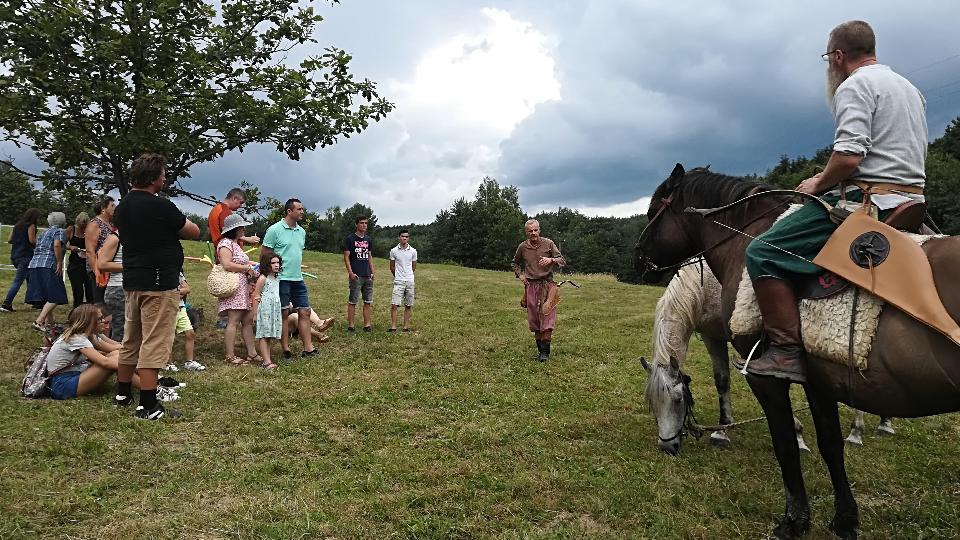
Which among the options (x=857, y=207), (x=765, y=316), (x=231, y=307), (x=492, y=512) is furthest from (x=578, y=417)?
(x=231, y=307)

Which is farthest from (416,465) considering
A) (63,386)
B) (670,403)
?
(63,386)

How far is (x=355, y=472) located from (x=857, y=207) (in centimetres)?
381

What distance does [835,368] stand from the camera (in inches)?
111

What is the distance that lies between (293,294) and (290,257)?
0.60 meters

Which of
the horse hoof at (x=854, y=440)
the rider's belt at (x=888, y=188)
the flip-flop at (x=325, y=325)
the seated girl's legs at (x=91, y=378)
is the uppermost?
the rider's belt at (x=888, y=188)

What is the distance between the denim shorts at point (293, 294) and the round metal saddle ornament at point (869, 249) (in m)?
7.33

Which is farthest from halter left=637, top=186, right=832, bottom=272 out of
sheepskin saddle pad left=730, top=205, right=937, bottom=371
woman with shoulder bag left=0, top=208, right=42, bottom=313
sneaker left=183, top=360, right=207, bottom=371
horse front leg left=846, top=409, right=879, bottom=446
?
woman with shoulder bag left=0, top=208, right=42, bottom=313

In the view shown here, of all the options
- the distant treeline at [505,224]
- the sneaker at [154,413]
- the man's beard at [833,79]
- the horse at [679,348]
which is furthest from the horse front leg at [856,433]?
the distant treeline at [505,224]

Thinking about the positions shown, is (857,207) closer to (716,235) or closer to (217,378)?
(716,235)

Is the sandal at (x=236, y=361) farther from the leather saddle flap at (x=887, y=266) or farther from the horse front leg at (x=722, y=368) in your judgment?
the leather saddle flap at (x=887, y=266)

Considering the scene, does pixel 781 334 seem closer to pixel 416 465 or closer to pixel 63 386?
pixel 416 465

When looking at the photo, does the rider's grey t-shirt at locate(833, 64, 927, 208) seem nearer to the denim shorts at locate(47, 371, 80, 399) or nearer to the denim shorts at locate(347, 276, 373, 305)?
the denim shorts at locate(47, 371, 80, 399)

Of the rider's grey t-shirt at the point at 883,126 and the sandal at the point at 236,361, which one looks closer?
the rider's grey t-shirt at the point at 883,126

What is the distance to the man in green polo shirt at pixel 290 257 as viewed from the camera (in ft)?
27.0
